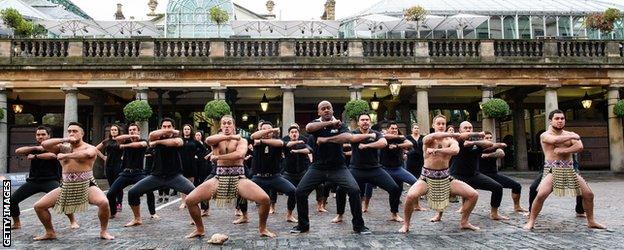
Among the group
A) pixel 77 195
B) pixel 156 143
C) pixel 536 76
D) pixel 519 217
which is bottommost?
pixel 519 217

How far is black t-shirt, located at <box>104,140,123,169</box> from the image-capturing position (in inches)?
432

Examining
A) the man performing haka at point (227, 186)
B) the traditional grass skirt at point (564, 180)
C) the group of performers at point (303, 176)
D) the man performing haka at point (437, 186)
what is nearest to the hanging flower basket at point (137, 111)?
the group of performers at point (303, 176)

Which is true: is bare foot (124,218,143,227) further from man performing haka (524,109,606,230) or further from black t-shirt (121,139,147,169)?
man performing haka (524,109,606,230)

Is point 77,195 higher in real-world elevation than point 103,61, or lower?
lower

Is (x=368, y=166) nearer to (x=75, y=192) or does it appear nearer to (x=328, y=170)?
(x=328, y=170)

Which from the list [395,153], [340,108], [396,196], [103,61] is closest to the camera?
[396,196]

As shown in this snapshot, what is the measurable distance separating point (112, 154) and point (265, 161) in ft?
13.5

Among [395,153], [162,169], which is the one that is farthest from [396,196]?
[162,169]

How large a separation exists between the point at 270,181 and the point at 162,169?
5.45 ft

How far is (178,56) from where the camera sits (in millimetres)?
19000

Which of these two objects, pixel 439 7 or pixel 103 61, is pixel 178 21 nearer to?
pixel 103 61

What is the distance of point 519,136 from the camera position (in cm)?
2439

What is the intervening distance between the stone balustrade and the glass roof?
6.85 m

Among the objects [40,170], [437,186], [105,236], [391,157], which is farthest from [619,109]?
[40,170]
